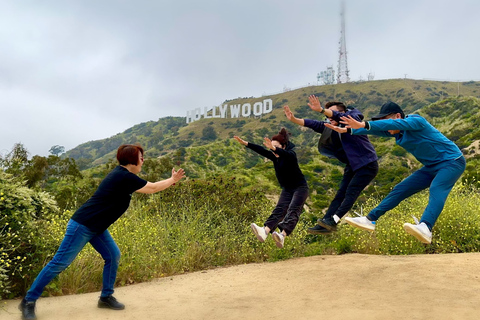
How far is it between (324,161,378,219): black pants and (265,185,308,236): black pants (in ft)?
2.53

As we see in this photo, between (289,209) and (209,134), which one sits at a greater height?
(209,134)

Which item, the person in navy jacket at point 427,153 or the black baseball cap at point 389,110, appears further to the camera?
the black baseball cap at point 389,110

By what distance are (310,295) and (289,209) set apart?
5.13 ft

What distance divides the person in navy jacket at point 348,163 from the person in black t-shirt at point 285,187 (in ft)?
2.28

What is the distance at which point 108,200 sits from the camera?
16.5 ft

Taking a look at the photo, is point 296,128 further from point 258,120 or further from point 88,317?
point 88,317

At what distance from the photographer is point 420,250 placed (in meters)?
9.53

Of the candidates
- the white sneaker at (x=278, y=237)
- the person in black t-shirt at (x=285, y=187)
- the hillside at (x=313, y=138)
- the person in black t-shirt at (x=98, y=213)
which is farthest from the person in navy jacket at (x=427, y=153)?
the hillside at (x=313, y=138)

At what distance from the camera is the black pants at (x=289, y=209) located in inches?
Answer: 270

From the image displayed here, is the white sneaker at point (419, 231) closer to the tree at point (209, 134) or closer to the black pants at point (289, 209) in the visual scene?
the black pants at point (289, 209)

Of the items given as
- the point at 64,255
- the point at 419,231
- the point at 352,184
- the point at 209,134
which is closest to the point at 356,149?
the point at 352,184

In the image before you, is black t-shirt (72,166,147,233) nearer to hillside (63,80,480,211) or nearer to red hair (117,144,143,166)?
red hair (117,144,143,166)

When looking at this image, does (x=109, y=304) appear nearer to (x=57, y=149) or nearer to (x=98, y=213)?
(x=98, y=213)

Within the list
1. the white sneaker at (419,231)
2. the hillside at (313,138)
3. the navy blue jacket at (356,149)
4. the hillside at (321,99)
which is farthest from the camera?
the hillside at (321,99)
